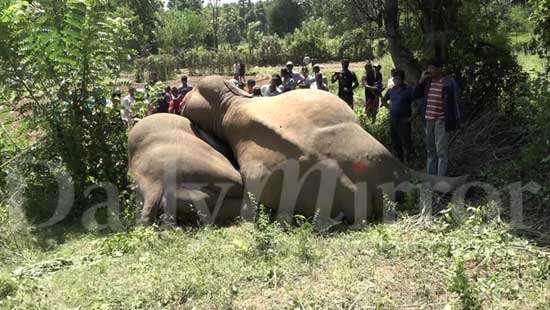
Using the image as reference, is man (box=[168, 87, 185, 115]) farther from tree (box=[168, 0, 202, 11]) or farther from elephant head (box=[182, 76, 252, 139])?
tree (box=[168, 0, 202, 11])

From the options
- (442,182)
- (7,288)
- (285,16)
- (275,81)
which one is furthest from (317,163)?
(285,16)

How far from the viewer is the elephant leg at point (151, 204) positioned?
701 cm

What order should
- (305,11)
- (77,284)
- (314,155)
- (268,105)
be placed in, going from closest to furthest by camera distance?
(77,284)
(314,155)
(268,105)
(305,11)

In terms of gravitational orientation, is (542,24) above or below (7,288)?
above

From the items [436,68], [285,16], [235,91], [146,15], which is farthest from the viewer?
[285,16]

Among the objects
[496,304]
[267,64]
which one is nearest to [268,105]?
[496,304]

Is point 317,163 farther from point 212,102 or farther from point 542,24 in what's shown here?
point 542,24

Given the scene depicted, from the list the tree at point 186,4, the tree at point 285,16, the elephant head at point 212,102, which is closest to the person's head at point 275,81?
the elephant head at point 212,102

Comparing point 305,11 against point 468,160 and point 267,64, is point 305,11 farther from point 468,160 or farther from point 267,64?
point 468,160

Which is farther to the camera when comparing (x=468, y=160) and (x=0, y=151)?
(x=0, y=151)

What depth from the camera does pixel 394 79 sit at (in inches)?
312

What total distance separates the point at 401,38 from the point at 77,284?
6.12 metres

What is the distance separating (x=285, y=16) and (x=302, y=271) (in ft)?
161

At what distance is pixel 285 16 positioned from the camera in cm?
5234
